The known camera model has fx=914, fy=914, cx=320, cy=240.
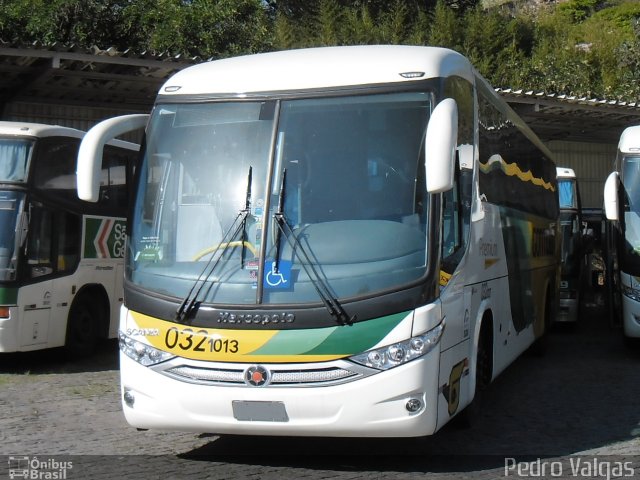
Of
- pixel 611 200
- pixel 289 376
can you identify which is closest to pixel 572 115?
pixel 611 200

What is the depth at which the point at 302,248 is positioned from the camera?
253 inches

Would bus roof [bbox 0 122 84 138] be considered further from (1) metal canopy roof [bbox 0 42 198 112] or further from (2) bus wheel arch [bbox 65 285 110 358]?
(1) metal canopy roof [bbox 0 42 198 112]

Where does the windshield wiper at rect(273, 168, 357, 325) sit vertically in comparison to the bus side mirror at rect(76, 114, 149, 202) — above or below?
below

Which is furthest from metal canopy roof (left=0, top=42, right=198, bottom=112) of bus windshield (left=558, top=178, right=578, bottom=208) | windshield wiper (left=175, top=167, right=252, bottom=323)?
windshield wiper (left=175, top=167, right=252, bottom=323)

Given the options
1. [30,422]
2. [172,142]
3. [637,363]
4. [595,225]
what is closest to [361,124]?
[172,142]

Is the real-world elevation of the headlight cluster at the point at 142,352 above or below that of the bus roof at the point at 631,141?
below

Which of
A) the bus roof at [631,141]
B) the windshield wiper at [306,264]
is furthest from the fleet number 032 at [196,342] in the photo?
the bus roof at [631,141]

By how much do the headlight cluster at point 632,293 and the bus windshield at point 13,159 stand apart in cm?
768

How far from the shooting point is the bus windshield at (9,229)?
35.2 ft

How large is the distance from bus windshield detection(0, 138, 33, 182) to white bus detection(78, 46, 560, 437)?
4.06 meters

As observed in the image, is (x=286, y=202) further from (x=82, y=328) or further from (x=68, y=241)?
(x=82, y=328)

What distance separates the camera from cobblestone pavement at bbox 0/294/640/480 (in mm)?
6699

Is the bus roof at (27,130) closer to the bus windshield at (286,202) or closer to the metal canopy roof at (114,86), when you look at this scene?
the metal canopy roof at (114,86)

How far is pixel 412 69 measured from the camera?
6.82 metres
